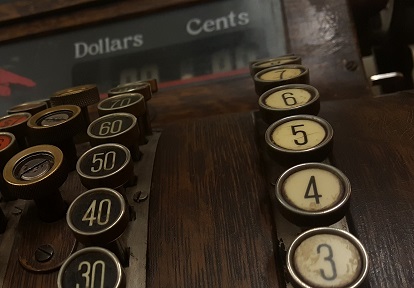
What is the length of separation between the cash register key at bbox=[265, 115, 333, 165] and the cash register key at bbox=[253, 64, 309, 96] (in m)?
0.17

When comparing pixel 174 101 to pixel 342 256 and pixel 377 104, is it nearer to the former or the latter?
pixel 377 104

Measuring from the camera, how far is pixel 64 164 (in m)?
0.96

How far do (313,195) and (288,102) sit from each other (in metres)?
0.29

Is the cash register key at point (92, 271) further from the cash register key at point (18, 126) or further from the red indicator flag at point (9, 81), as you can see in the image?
the red indicator flag at point (9, 81)

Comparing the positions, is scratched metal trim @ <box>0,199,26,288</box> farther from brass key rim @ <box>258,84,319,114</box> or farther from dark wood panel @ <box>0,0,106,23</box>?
dark wood panel @ <box>0,0,106,23</box>

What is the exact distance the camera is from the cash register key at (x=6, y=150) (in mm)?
1032

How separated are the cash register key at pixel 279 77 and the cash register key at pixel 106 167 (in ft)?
1.21

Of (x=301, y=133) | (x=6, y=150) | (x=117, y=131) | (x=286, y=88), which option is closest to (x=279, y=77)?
(x=286, y=88)

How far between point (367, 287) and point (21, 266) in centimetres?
60

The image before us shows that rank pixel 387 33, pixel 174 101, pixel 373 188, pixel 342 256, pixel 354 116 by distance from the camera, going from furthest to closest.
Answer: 1. pixel 387 33
2. pixel 174 101
3. pixel 354 116
4. pixel 373 188
5. pixel 342 256

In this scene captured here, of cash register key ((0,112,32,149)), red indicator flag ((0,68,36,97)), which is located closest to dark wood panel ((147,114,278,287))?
cash register key ((0,112,32,149))

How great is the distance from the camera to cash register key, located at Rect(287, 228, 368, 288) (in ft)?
2.34

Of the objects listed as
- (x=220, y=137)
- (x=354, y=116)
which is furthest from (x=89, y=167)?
(x=354, y=116)

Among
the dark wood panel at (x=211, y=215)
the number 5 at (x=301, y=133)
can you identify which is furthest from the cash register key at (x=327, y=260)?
the number 5 at (x=301, y=133)
